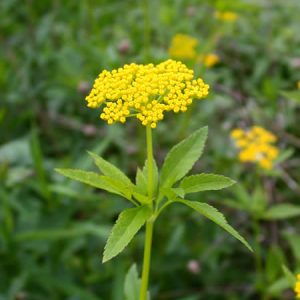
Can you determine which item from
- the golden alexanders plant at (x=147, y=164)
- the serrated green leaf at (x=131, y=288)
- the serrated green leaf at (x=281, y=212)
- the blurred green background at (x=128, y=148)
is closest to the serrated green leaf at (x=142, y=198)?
the golden alexanders plant at (x=147, y=164)

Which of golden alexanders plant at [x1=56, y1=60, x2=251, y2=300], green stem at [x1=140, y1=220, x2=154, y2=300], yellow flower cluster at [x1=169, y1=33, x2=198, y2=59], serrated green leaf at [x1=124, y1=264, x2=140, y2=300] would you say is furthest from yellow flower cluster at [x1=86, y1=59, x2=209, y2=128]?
yellow flower cluster at [x1=169, y1=33, x2=198, y2=59]

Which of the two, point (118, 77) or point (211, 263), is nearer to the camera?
point (118, 77)

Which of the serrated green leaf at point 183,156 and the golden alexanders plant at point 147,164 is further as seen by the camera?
the serrated green leaf at point 183,156

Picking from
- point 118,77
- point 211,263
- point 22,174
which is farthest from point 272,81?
point 118,77

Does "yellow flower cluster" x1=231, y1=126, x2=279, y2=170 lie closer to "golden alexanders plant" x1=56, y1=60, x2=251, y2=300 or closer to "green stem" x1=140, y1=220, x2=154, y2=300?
"golden alexanders plant" x1=56, y1=60, x2=251, y2=300

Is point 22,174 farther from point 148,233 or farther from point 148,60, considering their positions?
point 148,233

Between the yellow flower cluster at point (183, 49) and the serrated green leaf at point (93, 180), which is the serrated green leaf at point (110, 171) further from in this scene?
the yellow flower cluster at point (183, 49)
